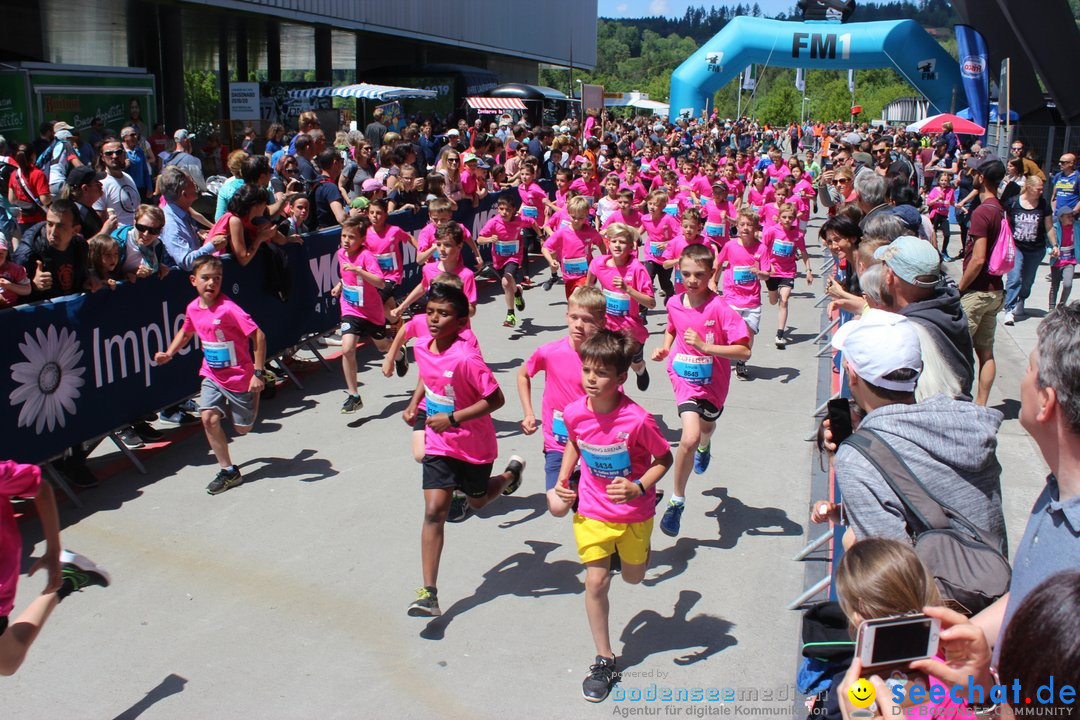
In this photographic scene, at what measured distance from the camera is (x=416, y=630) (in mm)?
5148

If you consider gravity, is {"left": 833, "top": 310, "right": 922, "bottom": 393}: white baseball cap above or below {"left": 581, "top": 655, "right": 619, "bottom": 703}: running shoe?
above

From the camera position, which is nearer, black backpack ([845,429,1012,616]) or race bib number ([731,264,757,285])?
black backpack ([845,429,1012,616])

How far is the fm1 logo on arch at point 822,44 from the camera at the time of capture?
36.2 meters

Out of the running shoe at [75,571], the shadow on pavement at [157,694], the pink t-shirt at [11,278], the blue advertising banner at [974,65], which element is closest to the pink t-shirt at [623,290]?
the pink t-shirt at [11,278]

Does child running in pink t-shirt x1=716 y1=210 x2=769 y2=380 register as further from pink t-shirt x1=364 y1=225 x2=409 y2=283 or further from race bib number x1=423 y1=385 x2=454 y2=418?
race bib number x1=423 y1=385 x2=454 y2=418

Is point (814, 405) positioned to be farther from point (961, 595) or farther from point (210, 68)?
point (210, 68)

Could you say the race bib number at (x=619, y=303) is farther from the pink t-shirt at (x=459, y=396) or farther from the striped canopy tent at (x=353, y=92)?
the striped canopy tent at (x=353, y=92)

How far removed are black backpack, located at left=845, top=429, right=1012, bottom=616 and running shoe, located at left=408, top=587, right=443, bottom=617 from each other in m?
2.74

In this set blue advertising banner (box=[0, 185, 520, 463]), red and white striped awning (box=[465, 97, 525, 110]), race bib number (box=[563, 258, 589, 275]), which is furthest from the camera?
red and white striped awning (box=[465, 97, 525, 110])

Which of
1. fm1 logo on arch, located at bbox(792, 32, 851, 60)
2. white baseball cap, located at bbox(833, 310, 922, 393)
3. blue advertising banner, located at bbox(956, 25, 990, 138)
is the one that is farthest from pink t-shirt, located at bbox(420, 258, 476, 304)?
fm1 logo on arch, located at bbox(792, 32, 851, 60)

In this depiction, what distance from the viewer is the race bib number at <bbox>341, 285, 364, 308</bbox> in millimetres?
8844

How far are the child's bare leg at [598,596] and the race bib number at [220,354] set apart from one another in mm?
3488

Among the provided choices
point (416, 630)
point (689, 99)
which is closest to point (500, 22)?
point (689, 99)

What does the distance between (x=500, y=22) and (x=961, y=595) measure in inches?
1694
